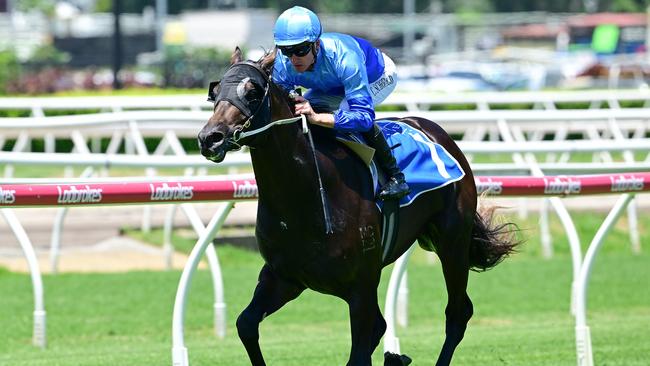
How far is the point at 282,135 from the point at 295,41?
14.4 inches

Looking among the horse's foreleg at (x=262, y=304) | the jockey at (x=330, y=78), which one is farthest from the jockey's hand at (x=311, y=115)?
the horse's foreleg at (x=262, y=304)

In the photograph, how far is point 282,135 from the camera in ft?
16.6

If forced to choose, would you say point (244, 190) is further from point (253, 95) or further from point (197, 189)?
point (253, 95)

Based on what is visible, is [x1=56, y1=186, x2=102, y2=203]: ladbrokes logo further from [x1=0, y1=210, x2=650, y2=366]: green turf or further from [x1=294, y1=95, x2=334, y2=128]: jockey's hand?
[x1=0, y1=210, x2=650, y2=366]: green turf

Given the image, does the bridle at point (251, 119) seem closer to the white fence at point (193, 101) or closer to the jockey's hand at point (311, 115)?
the jockey's hand at point (311, 115)

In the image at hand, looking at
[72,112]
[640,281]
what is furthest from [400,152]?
[72,112]

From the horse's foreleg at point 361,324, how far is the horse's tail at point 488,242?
1.22 meters

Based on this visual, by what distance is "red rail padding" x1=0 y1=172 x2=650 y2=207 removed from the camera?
18.1ft

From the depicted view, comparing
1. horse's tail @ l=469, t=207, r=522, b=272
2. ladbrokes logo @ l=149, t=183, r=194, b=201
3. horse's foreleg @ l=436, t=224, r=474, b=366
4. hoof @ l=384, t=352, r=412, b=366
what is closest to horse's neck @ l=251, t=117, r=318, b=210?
ladbrokes logo @ l=149, t=183, r=194, b=201

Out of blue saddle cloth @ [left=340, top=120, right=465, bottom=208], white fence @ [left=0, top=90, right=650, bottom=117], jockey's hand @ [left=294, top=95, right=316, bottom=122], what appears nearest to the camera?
jockey's hand @ [left=294, top=95, right=316, bottom=122]

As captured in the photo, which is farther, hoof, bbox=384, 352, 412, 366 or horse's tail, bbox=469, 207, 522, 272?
horse's tail, bbox=469, 207, 522, 272

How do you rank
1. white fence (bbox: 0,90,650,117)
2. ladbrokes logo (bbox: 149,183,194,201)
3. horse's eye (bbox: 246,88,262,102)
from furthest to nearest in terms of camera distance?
white fence (bbox: 0,90,650,117), ladbrokes logo (bbox: 149,183,194,201), horse's eye (bbox: 246,88,262,102)

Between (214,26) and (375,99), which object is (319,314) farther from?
(214,26)

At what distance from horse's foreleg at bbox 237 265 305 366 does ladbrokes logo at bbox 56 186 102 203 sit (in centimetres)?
85
